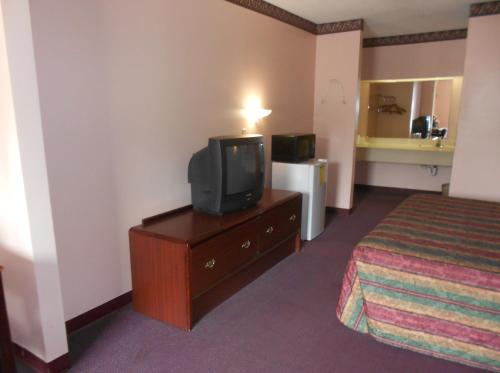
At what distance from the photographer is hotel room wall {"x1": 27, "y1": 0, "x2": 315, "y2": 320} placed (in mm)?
2174

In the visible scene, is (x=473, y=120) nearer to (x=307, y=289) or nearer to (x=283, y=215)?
(x=283, y=215)

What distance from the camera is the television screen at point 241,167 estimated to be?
9.36 ft

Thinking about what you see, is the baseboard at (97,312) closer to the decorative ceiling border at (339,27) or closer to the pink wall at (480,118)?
the pink wall at (480,118)

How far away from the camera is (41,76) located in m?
2.05

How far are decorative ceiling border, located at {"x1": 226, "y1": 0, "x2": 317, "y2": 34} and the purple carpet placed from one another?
2.66 meters

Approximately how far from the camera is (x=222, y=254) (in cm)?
262

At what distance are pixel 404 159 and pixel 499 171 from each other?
1.63m

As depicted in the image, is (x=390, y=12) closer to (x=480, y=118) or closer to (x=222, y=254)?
(x=480, y=118)

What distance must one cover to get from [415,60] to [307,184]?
2.97m

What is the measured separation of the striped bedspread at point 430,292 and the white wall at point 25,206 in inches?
68.8

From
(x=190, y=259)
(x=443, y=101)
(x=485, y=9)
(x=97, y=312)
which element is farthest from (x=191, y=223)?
(x=443, y=101)

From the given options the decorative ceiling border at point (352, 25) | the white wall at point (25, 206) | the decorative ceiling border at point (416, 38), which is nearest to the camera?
the white wall at point (25, 206)

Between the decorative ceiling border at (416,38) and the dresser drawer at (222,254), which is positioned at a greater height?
the decorative ceiling border at (416,38)

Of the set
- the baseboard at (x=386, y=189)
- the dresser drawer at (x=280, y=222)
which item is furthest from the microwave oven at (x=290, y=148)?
the baseboard at (x=386, y=189)
